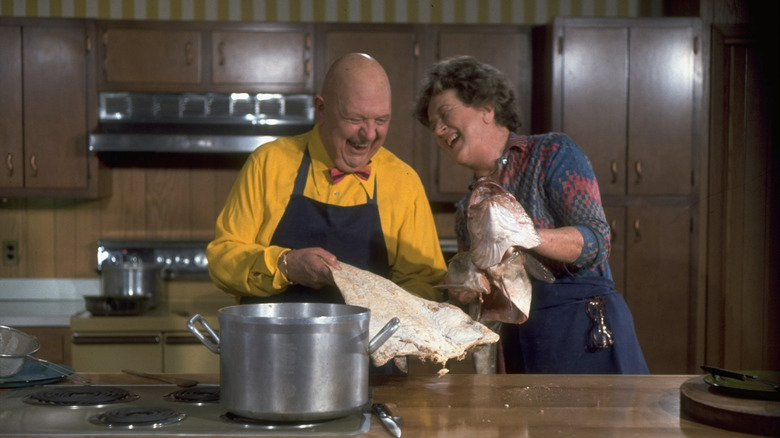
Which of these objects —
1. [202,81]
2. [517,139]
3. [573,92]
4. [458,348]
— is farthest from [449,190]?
[458,348]

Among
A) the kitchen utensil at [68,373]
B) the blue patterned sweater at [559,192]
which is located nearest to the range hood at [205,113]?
the blue patterned sweater at [559,192]

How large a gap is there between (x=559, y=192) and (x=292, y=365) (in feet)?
3.27

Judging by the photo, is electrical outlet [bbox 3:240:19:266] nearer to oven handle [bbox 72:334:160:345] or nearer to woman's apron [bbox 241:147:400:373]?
oven handle [bbox 72:334:160:345]

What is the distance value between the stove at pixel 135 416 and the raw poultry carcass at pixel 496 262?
0.42 metres

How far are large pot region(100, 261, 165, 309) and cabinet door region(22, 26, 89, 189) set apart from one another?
0.49m

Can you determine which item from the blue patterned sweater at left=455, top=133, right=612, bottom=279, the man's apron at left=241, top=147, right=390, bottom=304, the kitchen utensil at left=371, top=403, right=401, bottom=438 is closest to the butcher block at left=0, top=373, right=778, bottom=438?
the kitchen utensil at left=371, top=403, right=401, bottom=438

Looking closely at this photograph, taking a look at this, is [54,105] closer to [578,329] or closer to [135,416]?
[578,329]

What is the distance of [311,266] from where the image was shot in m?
1.80

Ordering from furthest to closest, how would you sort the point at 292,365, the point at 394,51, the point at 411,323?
1. the point at 394,51
2. the point at 411,323
3. the point at 292,365

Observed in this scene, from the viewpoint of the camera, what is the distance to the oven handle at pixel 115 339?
3801mm

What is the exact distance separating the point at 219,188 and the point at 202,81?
67 cm

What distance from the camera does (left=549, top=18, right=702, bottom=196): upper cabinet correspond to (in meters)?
4.09

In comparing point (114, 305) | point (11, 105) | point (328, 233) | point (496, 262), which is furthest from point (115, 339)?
point (496, 262)

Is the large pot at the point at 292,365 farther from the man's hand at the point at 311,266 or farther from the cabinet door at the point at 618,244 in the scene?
the cabinet door at the point at 618,244
